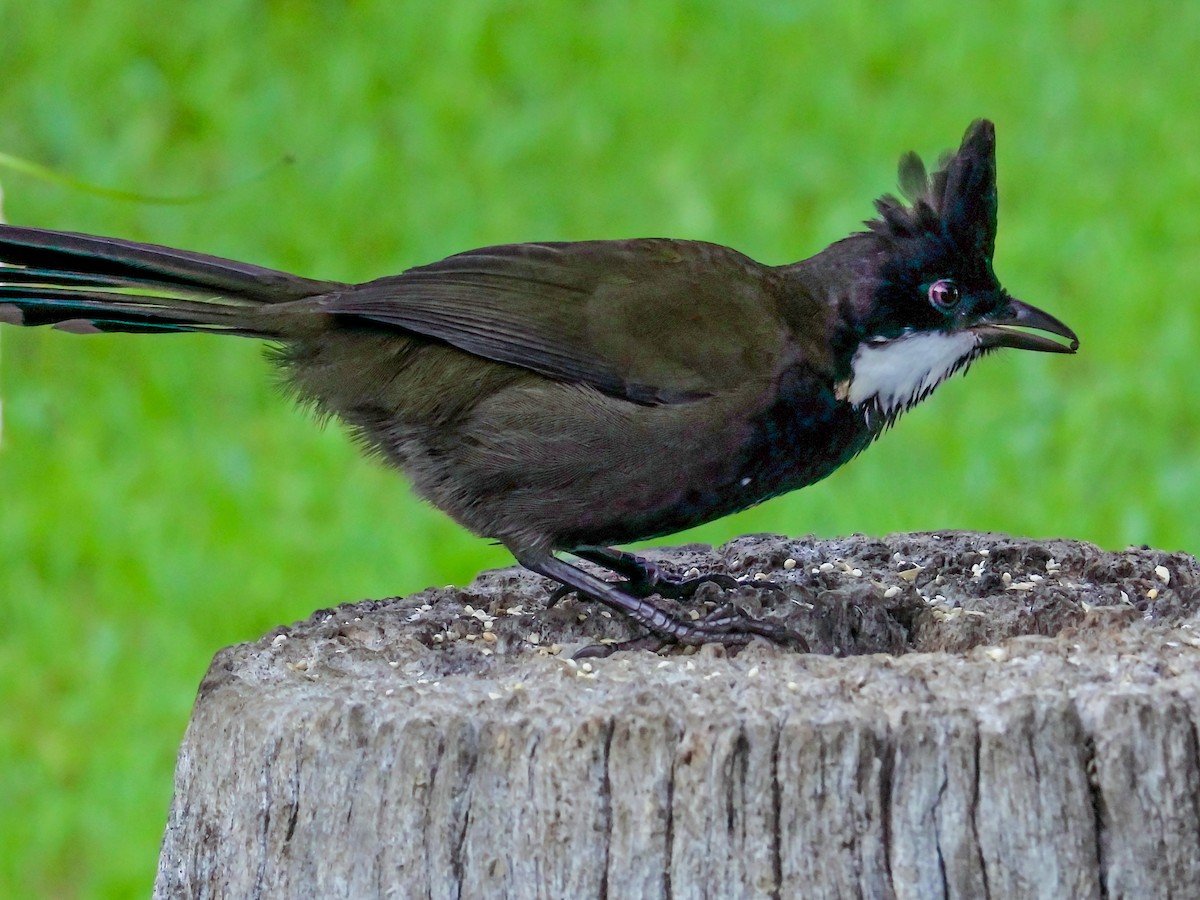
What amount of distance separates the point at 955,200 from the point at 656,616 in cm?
114

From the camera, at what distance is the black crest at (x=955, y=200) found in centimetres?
387

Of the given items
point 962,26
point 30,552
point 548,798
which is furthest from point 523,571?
point 962,26

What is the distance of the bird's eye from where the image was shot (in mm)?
3990

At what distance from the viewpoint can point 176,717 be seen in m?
6.32

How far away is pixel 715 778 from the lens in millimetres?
2531

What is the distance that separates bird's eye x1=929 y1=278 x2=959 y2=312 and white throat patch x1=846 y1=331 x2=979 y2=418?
0.21ft

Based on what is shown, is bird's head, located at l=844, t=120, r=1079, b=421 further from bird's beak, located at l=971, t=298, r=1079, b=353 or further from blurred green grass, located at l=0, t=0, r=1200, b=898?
blurred green grass, located at l=0, t=0, r=1200, b=898

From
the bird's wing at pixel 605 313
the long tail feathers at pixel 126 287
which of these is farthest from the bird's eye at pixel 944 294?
the long tail feathers at pixel 126 287

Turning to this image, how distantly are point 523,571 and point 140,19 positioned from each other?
21.5 ft

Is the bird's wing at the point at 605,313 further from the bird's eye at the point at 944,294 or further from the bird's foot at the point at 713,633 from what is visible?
the bird's foot at the point at 713,633

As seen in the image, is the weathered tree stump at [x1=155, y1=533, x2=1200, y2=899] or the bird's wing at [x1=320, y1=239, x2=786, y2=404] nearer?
the weathered tree stump at [x1=155, y1=533, x2=1200, y2=899]

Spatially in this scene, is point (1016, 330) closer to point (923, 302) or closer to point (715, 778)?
point (923, 302)

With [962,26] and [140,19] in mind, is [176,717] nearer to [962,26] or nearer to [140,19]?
[140,19]

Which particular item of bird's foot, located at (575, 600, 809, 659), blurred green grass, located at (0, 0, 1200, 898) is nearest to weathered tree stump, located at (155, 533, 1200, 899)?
bird's foot, located at (575, 600, 809, 659)
